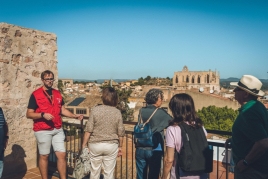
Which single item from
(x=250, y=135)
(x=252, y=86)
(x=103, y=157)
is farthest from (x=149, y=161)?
(x=252, y=86)

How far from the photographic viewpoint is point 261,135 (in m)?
2.09

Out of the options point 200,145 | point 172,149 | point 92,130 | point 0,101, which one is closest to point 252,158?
point 200,145

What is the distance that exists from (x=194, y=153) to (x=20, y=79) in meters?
3.41

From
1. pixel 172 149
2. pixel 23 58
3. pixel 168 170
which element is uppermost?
pixel 23 58

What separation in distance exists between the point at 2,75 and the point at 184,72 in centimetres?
9591

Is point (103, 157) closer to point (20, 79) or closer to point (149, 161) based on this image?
point (149, 161)

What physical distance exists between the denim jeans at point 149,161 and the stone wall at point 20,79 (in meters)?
2.45

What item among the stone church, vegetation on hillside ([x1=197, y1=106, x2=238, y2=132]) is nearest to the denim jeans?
vegetation on hillside ([x1=197, y1=106, x2=238, y2=132])

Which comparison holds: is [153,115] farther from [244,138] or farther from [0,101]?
[0,101]

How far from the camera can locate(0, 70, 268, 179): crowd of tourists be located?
2.21 metres

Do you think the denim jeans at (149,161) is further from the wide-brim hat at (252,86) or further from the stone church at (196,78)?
the stone church at (196,78)

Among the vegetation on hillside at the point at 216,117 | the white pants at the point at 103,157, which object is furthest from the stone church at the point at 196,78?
the white pants at the point at 103,157

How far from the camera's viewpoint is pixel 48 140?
11.8ft

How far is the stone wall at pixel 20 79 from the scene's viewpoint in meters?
4.23
